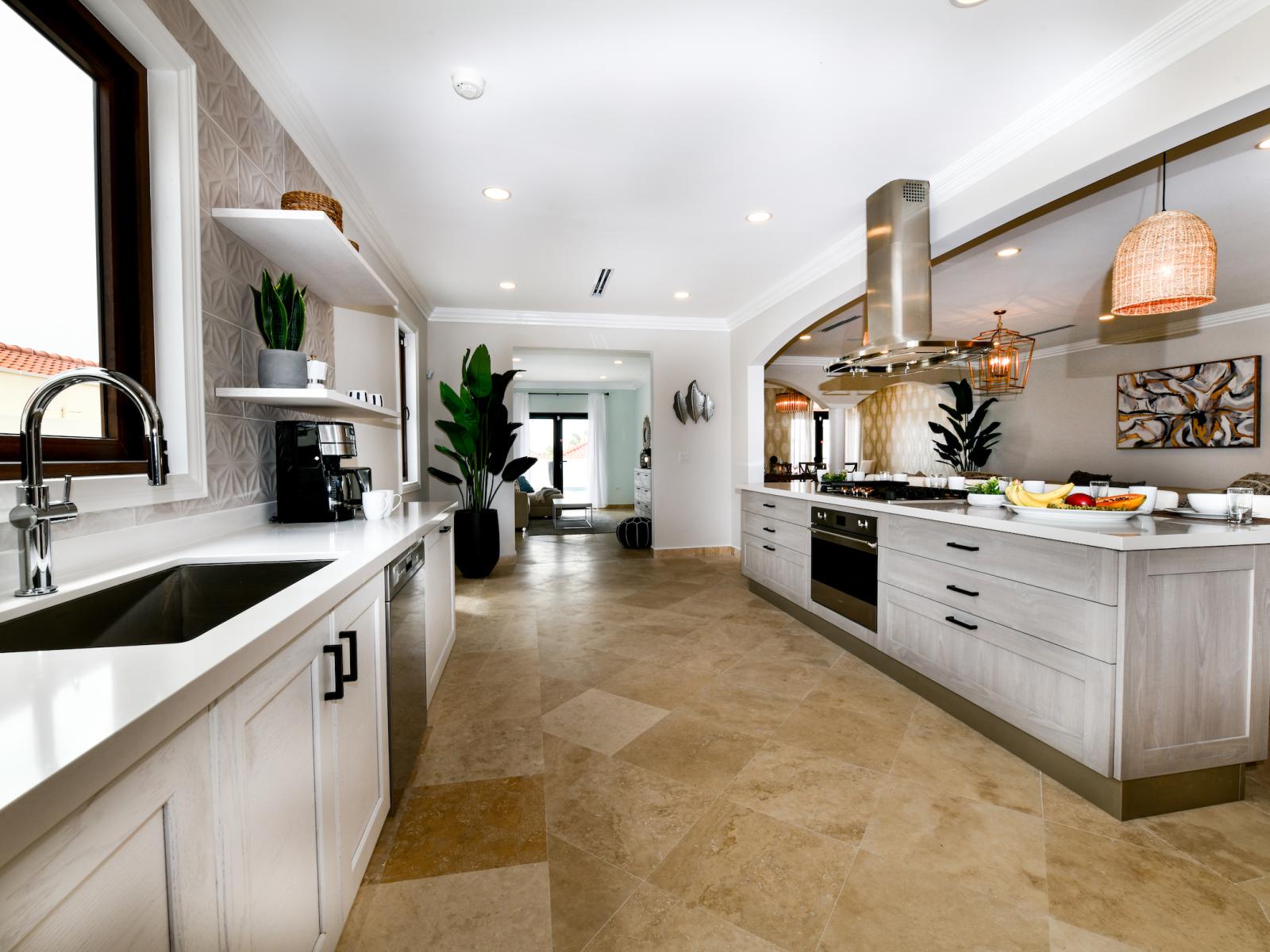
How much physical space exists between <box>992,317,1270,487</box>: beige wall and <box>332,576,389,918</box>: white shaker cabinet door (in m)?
7.73

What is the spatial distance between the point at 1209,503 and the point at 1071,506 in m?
0.40

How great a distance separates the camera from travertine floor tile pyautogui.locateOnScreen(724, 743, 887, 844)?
179 cm

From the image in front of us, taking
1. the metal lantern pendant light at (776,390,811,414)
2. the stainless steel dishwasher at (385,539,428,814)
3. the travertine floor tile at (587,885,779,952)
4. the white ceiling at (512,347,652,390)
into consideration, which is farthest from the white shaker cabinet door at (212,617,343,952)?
the metal lantern pendant light at (776,390,811,414)

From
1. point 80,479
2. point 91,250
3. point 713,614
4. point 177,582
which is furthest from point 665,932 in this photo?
point 713,614

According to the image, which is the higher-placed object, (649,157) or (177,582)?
(649,157)

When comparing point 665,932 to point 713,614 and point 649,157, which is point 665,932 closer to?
point 713,614

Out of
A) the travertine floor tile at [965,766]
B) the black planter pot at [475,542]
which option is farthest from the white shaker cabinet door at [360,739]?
the black planter pot at [475,542]

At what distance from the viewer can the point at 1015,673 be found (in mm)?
2133

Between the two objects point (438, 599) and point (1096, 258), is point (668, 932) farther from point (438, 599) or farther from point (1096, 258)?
point (1096, 258)

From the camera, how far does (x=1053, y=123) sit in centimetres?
246

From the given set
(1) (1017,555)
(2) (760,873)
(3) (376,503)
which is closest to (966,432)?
(1) (1017,555)

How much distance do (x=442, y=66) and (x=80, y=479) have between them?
1890mm

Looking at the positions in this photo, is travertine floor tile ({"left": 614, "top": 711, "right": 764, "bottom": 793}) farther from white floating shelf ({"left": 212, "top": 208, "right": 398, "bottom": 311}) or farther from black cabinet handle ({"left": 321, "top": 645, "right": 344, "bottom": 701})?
white floating shelf ({"left": 212, "top": 208, "right": 398, "bottom": 311})

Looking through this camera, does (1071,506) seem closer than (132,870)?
No
